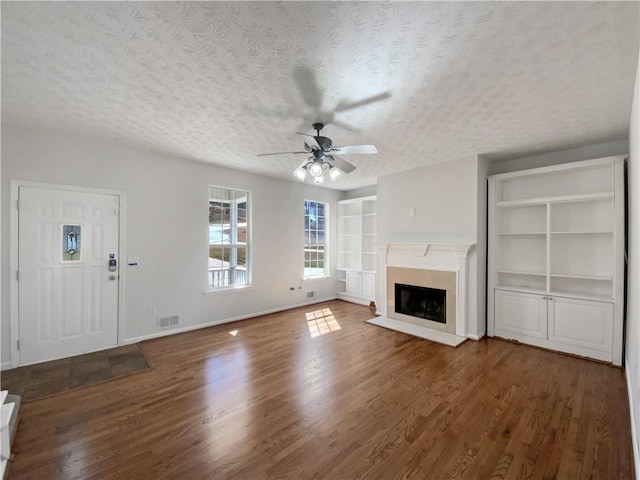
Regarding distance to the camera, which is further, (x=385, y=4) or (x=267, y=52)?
(x=267, y=52)

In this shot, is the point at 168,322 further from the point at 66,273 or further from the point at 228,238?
the point at 228,238

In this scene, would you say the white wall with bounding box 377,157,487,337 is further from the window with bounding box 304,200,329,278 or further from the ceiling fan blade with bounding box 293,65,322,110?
the ceiling fan blade with bounding box 293,65,322,110

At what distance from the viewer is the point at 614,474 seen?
1.69 meters

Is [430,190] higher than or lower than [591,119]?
lower

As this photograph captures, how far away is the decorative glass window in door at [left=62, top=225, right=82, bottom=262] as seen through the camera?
3.29 metres

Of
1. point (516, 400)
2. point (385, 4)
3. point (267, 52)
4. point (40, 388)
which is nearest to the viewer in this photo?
point (385, 4)

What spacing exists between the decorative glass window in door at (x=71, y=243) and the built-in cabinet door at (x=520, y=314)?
563 centimetres

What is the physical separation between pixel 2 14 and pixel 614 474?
14.6 ft

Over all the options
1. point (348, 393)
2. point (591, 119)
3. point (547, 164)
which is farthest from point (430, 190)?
point (348, 393)

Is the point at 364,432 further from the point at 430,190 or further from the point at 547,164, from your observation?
the point at 547,164

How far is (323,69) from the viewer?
6.44 ft

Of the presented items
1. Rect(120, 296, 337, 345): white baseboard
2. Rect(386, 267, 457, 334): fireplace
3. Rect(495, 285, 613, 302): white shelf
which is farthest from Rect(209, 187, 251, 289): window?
Rect(495, 285, 613, 302): white shelf

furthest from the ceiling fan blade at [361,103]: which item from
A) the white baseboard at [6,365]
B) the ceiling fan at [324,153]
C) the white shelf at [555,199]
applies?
the white baseboard at [6,365]

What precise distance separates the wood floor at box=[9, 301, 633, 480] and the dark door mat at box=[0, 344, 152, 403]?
0.17 meters
